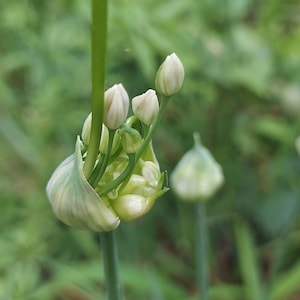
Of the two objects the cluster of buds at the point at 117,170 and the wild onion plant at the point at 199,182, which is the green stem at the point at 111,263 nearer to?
the cluster of buds at the point at 117,170

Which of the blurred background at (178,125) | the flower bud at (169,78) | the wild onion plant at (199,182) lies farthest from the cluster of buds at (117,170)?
the blurred background at (178,125)

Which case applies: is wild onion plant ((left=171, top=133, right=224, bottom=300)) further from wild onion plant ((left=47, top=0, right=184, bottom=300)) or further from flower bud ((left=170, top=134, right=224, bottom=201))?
wild onion plant ((left=47, top=0, right=184, bottom=300))

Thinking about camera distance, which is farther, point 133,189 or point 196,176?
point 196,176

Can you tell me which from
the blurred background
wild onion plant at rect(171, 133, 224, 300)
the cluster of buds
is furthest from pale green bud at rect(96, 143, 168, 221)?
the blurred background

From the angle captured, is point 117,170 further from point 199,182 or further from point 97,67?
point 199,182

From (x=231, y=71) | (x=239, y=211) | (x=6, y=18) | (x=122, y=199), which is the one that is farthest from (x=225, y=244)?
(x=122, y=199)

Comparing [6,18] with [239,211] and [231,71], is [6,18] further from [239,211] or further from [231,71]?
[239,211]

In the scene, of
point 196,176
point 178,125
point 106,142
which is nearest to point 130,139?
point 106,142
